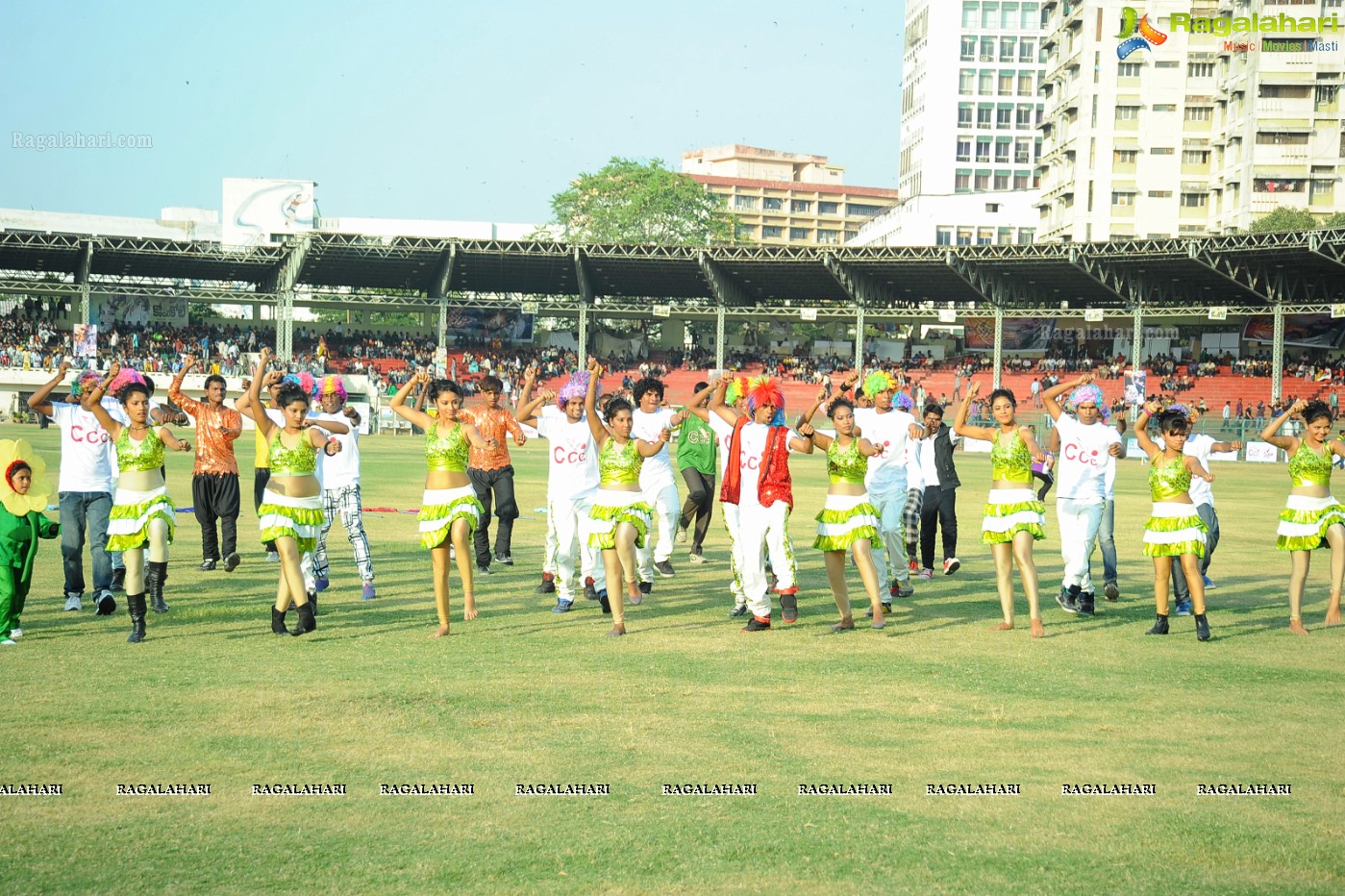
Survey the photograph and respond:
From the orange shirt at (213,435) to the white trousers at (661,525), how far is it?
419cm

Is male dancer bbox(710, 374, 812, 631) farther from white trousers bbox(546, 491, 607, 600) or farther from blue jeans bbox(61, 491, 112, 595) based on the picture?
blue jeans bbox(61, 491, 112, 595)

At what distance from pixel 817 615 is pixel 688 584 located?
2.00 metres

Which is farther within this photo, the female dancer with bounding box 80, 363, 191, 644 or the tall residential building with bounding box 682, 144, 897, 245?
the tall residential building with bounding box 682, 144, 897, 245

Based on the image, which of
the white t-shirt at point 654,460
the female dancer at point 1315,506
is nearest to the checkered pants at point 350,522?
the white t-shirt at point 654,460

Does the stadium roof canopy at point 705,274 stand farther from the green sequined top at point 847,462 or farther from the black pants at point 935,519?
the green sequined top at point 847,462

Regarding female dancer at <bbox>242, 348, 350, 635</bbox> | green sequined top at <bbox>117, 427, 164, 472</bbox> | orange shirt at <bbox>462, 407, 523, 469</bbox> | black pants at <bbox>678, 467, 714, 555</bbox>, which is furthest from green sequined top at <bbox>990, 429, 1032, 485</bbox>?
green sequined top at <bbox>117, 427, 164, 472</bbox>

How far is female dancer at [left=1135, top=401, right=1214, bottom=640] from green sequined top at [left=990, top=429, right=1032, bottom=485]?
0.94 metres

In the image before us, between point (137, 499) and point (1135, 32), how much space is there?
78874 mm

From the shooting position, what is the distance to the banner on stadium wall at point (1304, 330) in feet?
191

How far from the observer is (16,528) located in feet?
29.7

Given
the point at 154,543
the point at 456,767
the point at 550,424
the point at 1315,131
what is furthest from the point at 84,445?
the point at 1315,131

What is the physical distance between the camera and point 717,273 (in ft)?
197

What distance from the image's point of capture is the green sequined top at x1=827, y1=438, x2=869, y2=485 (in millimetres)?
10211

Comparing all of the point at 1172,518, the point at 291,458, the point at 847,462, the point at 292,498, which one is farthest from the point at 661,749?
the point at 1172,518
